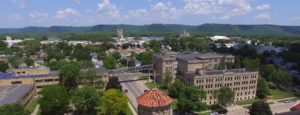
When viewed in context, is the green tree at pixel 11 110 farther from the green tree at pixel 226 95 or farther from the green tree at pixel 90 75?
the green tree at pixel 226 95

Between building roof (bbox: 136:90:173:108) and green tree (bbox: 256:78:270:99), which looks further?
green tree (bbox: 256:78:270:99)

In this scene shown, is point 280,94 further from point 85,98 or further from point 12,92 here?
point 12,92

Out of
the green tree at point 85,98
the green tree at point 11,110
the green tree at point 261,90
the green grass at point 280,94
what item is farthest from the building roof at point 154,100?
the green grass at point 280,94

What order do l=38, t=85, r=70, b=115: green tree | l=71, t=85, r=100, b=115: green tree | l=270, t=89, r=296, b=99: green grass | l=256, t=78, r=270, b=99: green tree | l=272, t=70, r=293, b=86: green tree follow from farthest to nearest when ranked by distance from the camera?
l=272, t=70, r=293, b=86: green tree
l=270, t=89, r=296, b=99: green grass
l=256, t=78, r=270, b=99: green tree
l=71, t=85, r=100, b=115: green tree
l=38, t=85, r=70, b=115: green tree

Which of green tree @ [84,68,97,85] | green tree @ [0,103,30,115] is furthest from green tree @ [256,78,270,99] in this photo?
green tree @ [0,103,30,115]

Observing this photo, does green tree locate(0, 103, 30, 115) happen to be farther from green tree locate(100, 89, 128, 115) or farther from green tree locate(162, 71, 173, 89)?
green tree locate(162, 71, 173, 89)

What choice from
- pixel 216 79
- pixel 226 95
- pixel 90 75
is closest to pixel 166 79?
pixel 216 79

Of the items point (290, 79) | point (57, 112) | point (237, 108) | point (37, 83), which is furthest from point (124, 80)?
point (290, 79)
